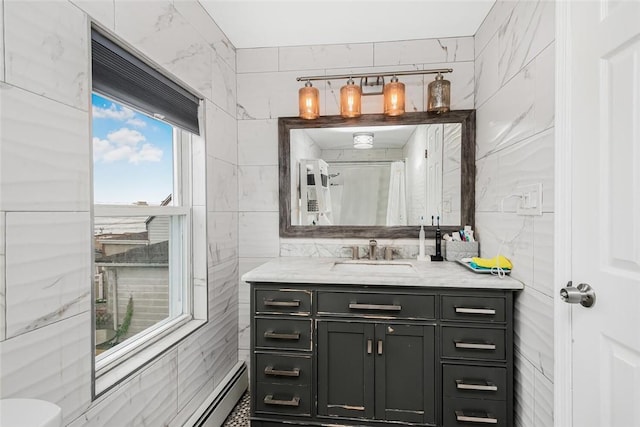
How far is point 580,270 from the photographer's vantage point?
1169 millimetres

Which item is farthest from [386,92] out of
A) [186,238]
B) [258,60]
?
[186,238]

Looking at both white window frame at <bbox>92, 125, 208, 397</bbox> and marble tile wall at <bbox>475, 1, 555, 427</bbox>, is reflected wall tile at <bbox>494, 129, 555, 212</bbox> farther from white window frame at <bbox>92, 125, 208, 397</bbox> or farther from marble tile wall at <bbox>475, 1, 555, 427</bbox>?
white window frame at <bbox>92, 125, 208, 397</bbox>

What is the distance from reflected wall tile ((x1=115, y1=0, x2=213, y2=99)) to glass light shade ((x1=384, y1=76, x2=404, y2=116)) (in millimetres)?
1146

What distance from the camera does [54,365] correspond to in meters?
0.98

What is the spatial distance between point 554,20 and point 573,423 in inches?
59.5

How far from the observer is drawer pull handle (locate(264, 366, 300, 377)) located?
5.78 feet

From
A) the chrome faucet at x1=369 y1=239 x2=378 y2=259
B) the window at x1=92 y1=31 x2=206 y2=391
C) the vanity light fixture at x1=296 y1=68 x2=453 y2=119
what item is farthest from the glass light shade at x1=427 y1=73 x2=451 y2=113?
the window at x1=92 y1=31 x2=206 y2=391

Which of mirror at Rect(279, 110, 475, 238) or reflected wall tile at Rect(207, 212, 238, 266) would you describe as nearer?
reflected wall tile at Rect(207, 212, 238, 266)

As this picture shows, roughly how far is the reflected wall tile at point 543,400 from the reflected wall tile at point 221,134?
2.03m

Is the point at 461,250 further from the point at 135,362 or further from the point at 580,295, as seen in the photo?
the point at 135,362

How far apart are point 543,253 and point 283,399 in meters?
1.46

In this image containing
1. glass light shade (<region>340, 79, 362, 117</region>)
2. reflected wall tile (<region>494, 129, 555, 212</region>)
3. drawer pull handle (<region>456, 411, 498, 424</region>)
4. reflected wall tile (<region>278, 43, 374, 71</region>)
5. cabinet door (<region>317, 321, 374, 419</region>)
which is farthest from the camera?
reflected wall tile (<region>278, 43, 374, 71</region>)

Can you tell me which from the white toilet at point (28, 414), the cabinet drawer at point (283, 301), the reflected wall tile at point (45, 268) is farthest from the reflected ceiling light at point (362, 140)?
the white toilet at point (28, 414)

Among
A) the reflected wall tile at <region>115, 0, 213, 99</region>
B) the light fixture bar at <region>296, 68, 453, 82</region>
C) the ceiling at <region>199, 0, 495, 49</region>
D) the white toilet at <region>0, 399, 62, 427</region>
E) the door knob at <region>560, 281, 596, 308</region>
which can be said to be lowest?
the white toilet at <region>0, 399, 62, 427</region>
